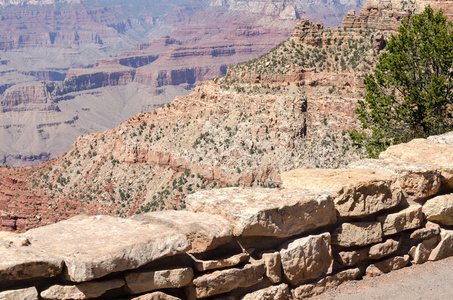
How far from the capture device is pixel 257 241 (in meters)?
7.75

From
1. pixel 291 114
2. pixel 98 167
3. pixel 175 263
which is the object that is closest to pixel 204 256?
pixel 175 263

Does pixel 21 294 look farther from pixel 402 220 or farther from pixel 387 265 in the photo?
pixel 402 220

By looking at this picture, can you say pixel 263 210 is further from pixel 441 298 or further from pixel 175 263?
pixel 441 298

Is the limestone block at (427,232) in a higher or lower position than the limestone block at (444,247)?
higher

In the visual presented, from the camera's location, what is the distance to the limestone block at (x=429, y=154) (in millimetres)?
9812

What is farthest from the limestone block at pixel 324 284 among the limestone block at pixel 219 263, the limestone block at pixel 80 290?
the limestone block at pixel 80 290

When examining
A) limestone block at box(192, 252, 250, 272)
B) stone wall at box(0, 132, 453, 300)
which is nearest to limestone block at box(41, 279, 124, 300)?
stone wall at box(0, 132, 453, 300)

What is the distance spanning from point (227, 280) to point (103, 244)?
1820mm

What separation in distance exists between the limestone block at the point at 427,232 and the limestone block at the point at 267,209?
189 centimetres

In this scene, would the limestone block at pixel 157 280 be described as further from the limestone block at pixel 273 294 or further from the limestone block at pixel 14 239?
the limestone block at pixel 14 239

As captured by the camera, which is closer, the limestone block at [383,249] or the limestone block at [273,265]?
the limestone block at [273,265]

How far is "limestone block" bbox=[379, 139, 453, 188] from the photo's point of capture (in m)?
A: 9.81

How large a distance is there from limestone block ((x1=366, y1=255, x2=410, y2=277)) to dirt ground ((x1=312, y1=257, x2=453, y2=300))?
0.08 metres

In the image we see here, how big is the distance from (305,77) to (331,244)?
44.5 meters
